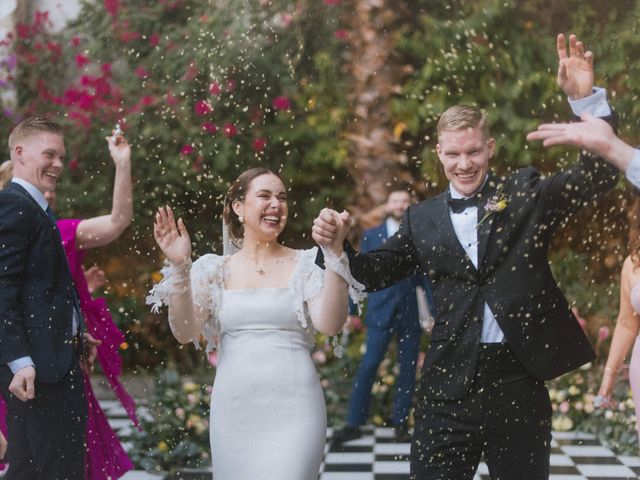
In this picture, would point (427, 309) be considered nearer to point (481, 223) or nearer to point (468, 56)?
point (468, 56)

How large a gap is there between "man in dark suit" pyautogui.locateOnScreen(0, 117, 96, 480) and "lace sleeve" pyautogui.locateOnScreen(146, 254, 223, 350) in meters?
0.33

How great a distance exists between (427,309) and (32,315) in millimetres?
3188

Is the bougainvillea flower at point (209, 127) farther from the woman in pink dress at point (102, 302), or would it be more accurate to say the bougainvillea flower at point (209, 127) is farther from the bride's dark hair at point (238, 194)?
the bride's dark hair at point (238, 194)

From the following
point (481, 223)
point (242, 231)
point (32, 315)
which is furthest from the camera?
point (242, 231)

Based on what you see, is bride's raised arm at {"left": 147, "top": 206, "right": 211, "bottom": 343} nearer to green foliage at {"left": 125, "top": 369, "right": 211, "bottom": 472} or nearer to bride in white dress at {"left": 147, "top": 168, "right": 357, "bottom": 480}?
bride in white dress at {"left": 147, "top": 168, "right": 357, "bottom": 480}

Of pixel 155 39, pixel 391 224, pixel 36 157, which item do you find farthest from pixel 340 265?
pixel 155 39

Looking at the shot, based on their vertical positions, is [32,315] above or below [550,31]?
below

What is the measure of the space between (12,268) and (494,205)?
5.10 feet

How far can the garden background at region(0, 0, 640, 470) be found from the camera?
7570 millimetres

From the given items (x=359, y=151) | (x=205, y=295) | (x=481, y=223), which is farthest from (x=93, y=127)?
(x=481, y=223)

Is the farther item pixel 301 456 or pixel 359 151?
pixel 359 151

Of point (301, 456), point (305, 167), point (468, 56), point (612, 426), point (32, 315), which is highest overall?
point (468, 56)

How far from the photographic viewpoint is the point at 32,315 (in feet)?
11.4

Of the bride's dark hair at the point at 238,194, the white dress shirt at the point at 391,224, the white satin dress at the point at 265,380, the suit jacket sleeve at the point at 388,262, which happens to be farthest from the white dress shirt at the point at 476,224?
the white dress shirt at the point at 391,224
